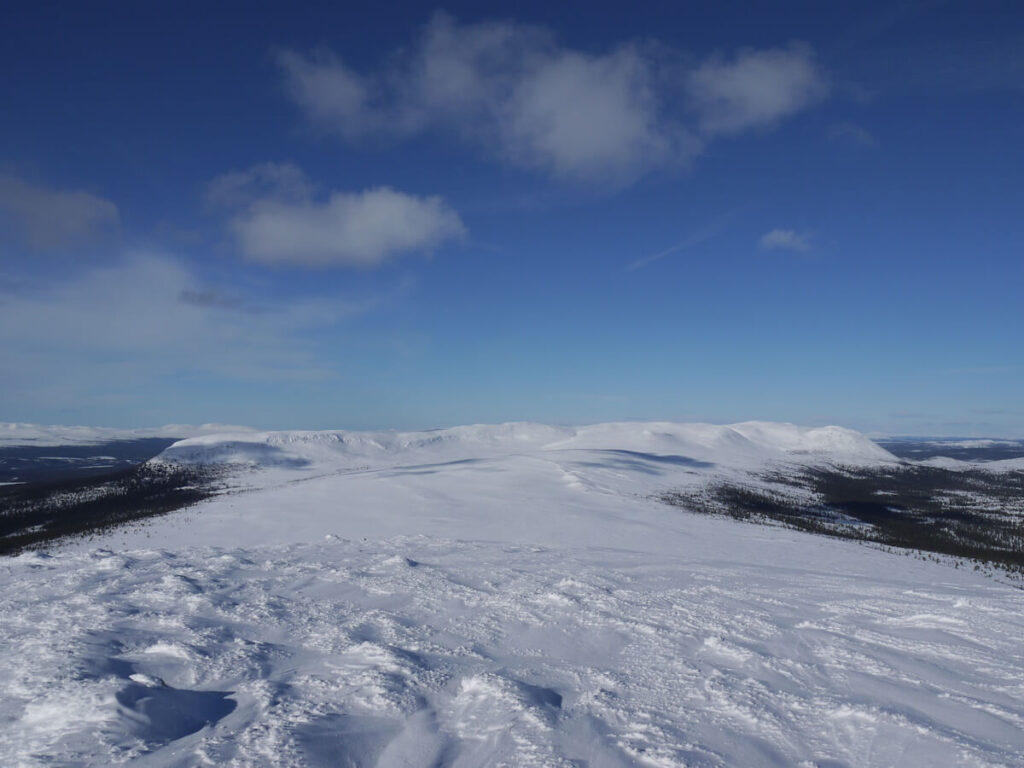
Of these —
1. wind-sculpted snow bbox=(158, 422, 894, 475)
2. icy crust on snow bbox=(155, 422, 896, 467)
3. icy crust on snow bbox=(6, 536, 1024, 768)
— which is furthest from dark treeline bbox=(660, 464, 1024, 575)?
icy crust on snow bbox=(6, 536, 1024, 768)

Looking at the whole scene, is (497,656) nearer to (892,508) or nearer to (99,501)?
(99,501)

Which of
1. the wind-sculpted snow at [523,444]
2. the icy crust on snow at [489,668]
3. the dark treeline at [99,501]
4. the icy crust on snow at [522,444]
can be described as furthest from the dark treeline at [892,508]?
the dark treeline at [99,501]

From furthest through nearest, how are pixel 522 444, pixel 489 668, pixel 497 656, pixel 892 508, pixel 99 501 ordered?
pixel 522 444 < pixel 892 508 < pixel 99 501 < pixel 497 656 < pixel 489 668

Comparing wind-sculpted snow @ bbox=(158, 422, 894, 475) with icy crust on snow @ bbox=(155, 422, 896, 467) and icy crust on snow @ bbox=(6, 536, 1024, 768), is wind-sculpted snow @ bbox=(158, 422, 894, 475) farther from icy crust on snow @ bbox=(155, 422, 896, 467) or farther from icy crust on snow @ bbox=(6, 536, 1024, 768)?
icy crust on snow @ bbox=(6, 536, 1024, 768)

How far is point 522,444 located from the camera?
351ft

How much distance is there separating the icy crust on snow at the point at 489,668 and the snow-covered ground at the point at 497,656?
0.12 ft

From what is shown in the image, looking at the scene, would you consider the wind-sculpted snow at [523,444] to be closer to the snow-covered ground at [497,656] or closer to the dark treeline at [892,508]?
the dark treeline at [892,508]

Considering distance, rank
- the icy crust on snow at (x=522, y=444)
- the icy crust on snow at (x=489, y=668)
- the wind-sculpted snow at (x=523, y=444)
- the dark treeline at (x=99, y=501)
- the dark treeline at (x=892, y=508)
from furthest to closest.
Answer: the wind-sculpted snow at (x=523, y=444), the icy crust on snow at (x=522, y=444), the dark treeline at (x=99, y=501), the dark treeline at (x=892, y=508), the icy crust on snow at (x=489, y=668)

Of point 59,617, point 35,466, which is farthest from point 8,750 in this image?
point 35,466

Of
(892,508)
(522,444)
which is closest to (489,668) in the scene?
(892,508)

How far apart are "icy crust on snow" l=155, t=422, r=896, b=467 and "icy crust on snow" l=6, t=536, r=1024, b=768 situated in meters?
63.7

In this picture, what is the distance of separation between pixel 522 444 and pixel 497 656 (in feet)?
327

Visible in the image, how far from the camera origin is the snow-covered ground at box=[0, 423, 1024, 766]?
16.4ft

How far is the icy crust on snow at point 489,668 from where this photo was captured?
494 cm
